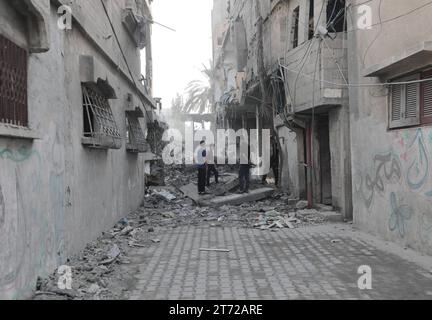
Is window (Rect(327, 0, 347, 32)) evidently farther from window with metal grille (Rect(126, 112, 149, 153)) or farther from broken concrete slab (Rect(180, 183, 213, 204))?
broken concrete slab (Rect(180, 183, 213, 204))

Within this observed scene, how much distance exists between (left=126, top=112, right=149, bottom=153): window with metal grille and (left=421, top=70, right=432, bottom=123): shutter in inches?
275

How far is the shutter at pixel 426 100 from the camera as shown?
6.93 metres

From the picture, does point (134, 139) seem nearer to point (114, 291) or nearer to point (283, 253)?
point (283, 253)

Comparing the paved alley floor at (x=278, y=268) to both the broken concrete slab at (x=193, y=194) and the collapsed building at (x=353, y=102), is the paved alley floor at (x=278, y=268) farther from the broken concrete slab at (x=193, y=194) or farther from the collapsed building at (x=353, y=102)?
the broken concrete slab at (x=193, y=194)

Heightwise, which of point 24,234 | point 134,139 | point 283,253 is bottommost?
point 283,253

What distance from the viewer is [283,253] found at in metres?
7.49

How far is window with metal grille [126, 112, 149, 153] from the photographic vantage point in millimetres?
12109

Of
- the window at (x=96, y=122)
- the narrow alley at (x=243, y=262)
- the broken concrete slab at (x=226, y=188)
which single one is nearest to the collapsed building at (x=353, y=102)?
the narrow alley at (x=243, y=262)

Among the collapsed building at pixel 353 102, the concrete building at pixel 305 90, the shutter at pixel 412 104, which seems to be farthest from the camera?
the concrete building at pixel 305 90

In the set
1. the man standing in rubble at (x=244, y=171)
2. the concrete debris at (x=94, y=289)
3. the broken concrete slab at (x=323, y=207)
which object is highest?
the man standing in rubble at (x=244, y=171)

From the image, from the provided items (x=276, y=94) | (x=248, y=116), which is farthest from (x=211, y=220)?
(x=248, y=116)

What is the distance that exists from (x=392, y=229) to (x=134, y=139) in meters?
7.21

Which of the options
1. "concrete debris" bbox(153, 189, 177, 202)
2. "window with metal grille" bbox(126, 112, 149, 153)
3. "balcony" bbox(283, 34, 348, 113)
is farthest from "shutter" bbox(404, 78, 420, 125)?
"concrete debris" bbox(153, 189, 177, 202)

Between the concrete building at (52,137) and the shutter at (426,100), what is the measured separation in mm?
5067
